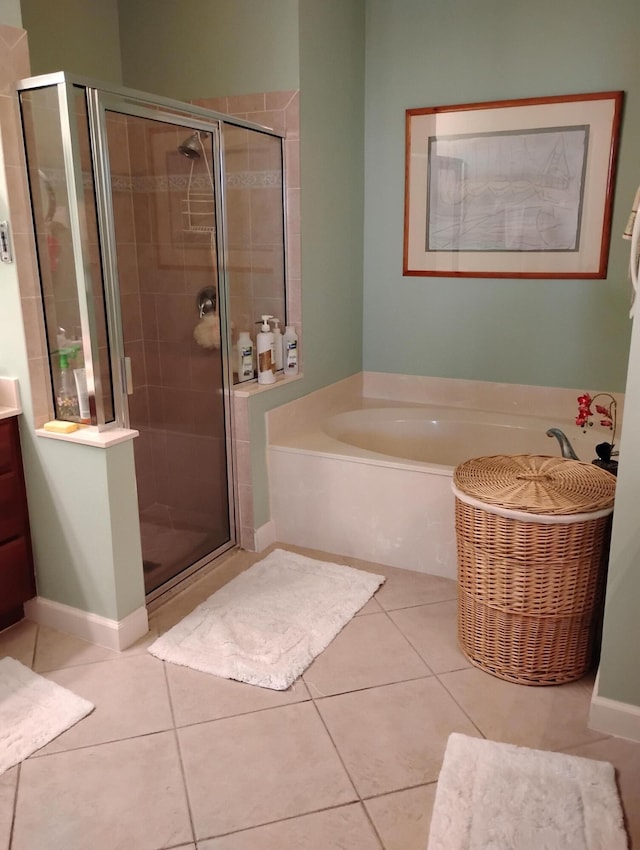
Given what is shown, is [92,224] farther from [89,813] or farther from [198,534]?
[89,813]

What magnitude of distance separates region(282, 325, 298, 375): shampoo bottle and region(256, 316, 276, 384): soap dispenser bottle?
11 cm

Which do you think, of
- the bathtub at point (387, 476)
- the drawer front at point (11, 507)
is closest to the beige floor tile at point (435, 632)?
the bathtub at point (387, 476)

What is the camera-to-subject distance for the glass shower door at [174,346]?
246 cm

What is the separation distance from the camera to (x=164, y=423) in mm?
2701

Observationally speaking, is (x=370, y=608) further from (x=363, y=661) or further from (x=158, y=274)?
(x=158, y=274)

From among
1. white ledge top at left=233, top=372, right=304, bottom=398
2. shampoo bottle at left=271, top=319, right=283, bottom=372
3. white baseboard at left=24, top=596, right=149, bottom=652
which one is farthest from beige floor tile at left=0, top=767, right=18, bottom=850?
shampoo bottle at left=271, top=319, right=283, bottom=372

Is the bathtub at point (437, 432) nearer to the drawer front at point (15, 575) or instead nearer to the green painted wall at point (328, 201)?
the green painted wall at point (328, 201)

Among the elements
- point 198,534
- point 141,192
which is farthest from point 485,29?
point 198,534

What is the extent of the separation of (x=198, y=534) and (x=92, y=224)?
1317mm

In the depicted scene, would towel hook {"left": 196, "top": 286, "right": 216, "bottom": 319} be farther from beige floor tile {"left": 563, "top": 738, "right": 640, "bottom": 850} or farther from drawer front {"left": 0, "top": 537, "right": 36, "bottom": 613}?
beige floor tile {"left": 563, "top": 738, "right": 640, "bottom": 850}

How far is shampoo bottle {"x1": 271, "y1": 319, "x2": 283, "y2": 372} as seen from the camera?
309 cm

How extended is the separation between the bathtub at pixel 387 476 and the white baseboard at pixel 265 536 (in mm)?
29

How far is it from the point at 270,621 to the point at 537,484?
104 centimetres

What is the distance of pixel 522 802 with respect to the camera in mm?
1663
